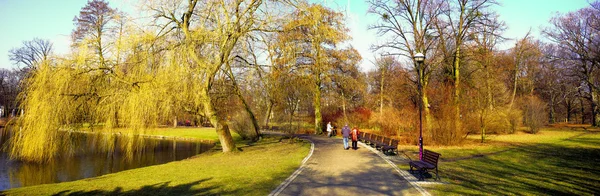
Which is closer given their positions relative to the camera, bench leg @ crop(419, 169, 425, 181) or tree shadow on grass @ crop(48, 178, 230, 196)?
tree shadow on grass @ crop(48, 178, 230, 196)

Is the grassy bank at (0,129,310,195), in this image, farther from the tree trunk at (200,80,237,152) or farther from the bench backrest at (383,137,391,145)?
the bench backrest at (383,137,391,145)

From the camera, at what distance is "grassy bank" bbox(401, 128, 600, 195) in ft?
28.1

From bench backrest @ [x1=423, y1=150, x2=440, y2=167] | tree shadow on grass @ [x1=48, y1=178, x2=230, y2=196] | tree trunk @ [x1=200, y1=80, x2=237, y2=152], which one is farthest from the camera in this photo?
tree trunk @ [x1=200, y1=80, x2=237, y2=152]

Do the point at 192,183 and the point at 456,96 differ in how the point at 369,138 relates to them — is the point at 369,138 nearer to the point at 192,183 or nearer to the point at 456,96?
the point at 456,96

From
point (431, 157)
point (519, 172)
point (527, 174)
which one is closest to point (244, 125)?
point (431, 157)

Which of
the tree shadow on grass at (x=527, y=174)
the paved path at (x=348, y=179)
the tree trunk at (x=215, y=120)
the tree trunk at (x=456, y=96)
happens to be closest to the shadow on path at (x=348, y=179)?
the paved path at (x=348, y=179)

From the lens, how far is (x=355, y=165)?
41.1 feet

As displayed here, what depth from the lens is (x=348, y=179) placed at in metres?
9.87

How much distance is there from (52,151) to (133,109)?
114 inches

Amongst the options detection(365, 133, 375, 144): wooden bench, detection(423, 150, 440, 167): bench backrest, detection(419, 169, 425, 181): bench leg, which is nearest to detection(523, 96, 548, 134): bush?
detection(365, 133, 375, 144): wooden bench

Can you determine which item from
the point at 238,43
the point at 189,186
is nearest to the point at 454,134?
the point at 238,43

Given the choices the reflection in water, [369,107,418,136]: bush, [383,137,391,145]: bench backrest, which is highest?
[369,107,418,136]: bush

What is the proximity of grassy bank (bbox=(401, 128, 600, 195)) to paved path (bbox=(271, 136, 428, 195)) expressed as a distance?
87 centimetres

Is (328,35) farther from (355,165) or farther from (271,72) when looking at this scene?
(355,165)
